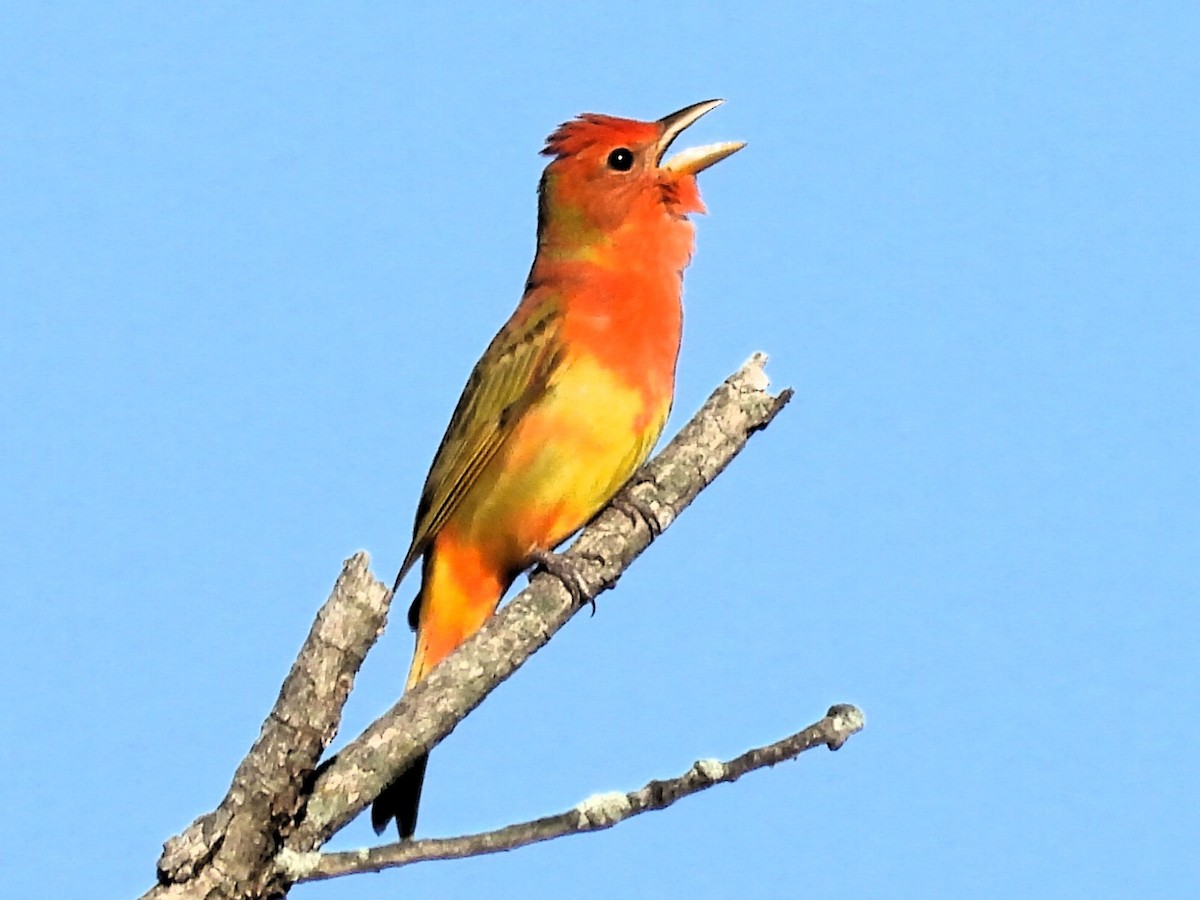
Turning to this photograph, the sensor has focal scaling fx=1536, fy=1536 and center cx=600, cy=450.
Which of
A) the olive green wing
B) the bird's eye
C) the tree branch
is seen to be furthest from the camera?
the bird's eye

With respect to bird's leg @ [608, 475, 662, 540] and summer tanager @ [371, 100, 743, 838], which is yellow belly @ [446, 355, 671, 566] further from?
bird's leg @ [608, 475, 662, 540]

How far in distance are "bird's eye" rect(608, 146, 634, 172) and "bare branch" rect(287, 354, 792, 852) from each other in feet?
5.32

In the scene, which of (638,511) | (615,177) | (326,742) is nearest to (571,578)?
(638,511)

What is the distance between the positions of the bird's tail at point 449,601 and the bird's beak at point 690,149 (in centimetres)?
196

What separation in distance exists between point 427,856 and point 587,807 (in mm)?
455

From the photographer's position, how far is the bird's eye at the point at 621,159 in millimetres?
6922

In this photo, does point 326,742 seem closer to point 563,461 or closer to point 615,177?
point 563,461

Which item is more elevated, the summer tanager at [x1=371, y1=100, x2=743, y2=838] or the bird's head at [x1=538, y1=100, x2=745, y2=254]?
the bird's head at [x1=538, y1=100, x2=745, y2=254]

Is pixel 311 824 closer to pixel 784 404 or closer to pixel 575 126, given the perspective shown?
pixel 784 404

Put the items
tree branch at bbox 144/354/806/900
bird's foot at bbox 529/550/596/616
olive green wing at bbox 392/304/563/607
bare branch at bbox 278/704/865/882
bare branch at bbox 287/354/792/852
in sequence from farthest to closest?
olive green wing at bbox 392/304/563/607 < bird's foot at bbox 529/550/596/616 < bare branch at bbox 287/354/792/852 < tree branch at bbox 144/354/806/900 < bare branch at bbox 278/704/865/882

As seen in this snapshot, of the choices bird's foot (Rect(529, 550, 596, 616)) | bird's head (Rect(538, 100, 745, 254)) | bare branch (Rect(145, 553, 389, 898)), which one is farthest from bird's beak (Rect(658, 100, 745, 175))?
bare branch (Rect(145, 553, 389, 898))

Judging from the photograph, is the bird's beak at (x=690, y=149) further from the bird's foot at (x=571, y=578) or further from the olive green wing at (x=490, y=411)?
the bird's foot at (x=571, y=578)

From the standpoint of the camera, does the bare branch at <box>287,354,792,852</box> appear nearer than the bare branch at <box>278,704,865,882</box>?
No

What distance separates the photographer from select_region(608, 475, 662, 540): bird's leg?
5.52 metres
